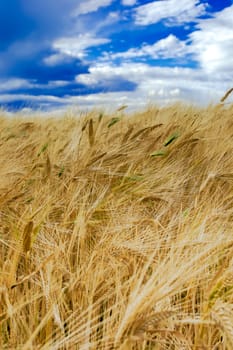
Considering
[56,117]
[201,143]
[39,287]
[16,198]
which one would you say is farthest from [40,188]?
[56,117]

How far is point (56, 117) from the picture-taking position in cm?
557

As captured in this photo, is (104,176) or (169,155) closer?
(104,176)

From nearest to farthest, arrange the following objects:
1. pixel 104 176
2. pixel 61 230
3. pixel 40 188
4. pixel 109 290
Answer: pixel 109 290
pixel 61 230
pixel 40 188
pixel 104 176

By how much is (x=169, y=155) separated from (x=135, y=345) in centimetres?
132

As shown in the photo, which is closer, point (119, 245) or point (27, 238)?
point (27, 238)

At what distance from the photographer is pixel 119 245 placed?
1288mm

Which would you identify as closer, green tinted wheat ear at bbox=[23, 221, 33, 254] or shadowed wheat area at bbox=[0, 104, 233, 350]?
shadowed wheat area at bbox=[0, 104, 233, 350]

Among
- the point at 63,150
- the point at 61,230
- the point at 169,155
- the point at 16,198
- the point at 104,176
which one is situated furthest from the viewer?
the point at 63,150

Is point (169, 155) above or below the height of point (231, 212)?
above

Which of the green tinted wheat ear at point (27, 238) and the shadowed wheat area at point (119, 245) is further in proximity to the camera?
the green tinted wheat ear at point (27, 238)

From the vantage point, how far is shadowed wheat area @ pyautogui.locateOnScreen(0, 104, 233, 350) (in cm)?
92

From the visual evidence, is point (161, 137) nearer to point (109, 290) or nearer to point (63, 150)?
point (63, 150)

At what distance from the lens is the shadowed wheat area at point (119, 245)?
922 millimetres

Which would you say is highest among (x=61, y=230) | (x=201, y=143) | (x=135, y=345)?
(x=201, y=143)
